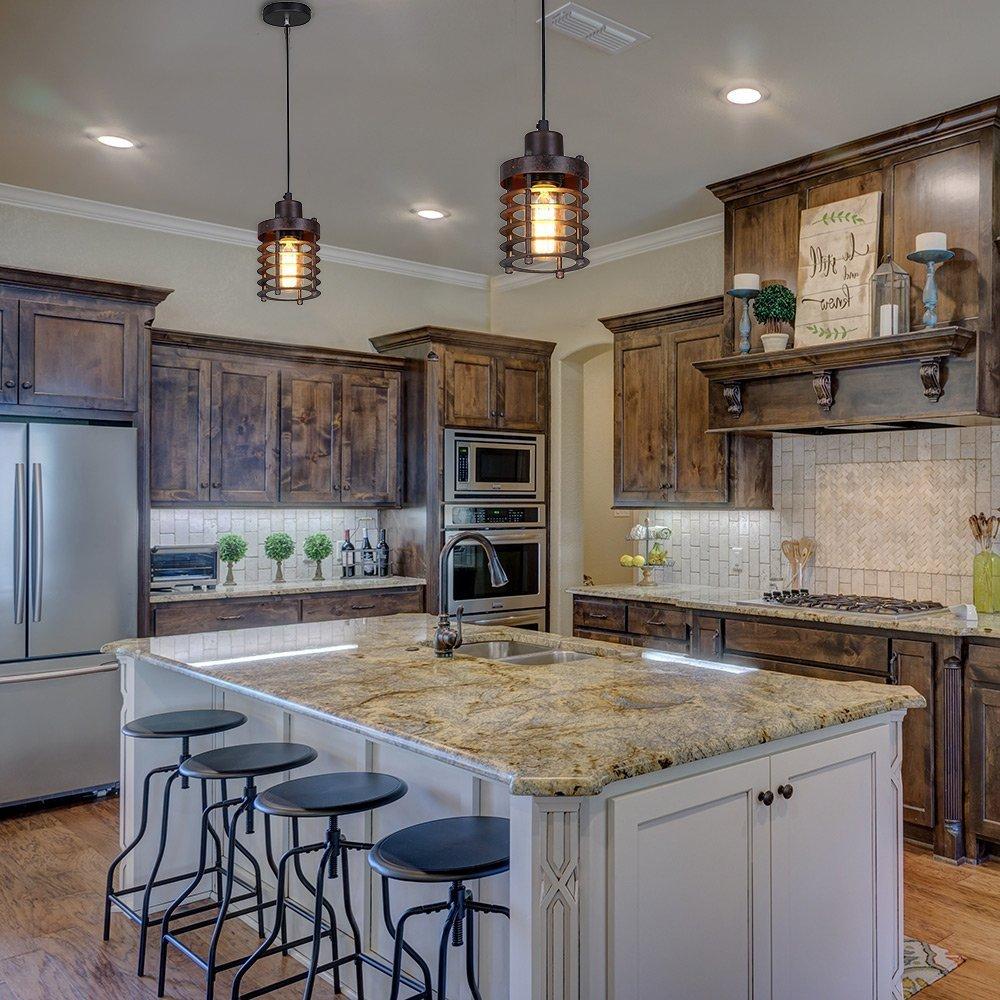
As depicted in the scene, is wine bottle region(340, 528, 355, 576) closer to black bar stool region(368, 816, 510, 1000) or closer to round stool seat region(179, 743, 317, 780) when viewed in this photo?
round stool seat region(179, 743, 317, 780)

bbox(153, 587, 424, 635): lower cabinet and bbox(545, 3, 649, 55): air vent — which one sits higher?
bbox(545, 3, 649, 55): air vent

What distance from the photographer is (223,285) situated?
5.71m

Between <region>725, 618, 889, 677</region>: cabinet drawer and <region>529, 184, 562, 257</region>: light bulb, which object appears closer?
<region>529, 184, 562, 257</region>: light bulb

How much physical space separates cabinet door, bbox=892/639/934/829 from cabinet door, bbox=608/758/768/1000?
2.02 metres

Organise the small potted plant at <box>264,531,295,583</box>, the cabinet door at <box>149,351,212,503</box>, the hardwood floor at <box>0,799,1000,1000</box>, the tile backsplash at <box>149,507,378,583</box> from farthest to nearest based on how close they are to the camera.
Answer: the small potted plant at <box>264,531,295,583</box>, the tile backsplash at <box>149,507,378,583</box>, the cabinet door at <box>149,351,212,503</box>, the hardwood floor at <box>0,799,1000,1000</box>

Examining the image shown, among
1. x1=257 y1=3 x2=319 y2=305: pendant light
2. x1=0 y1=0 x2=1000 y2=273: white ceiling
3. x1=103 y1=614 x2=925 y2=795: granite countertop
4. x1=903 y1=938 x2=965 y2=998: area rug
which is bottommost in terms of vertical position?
x1=903 y1=938 x2=965 y2=998: area rug

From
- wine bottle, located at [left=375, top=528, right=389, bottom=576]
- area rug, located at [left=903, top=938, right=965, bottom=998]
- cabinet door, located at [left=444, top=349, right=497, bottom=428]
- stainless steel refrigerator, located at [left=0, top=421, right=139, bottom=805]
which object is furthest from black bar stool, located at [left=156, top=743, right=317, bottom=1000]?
cabinet door, located at [left=444, top=349, right=497, bottom=428]

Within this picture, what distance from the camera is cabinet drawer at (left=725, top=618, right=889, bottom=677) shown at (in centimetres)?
401

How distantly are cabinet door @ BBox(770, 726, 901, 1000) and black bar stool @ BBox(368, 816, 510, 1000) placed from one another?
2.09 ft

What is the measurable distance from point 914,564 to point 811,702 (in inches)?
101

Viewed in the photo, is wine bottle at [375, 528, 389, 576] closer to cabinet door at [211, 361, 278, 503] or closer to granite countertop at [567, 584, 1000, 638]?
cabinet door at [211, 361, 278, 503]

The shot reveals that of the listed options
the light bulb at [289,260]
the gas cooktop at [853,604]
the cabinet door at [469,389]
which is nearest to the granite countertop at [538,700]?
the light bulb at [289,260]

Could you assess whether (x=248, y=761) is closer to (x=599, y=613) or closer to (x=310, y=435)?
(x=599, y=613)

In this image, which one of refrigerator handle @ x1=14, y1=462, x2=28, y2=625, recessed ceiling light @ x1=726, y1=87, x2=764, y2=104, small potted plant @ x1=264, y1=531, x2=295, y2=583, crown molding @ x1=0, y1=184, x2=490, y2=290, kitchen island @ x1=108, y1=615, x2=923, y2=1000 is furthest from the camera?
small potted plant @ x1=264, y1=531, x2=295, y2=583
